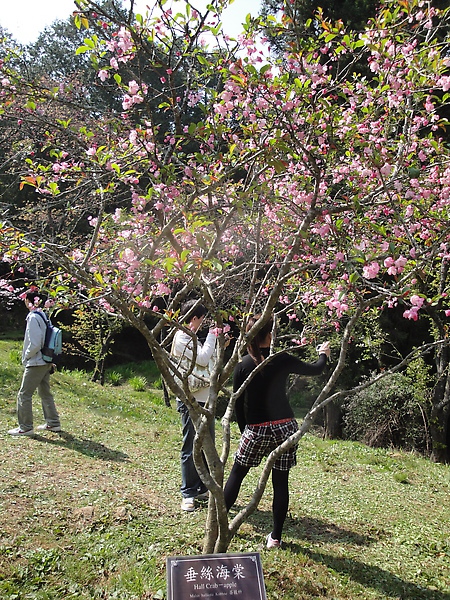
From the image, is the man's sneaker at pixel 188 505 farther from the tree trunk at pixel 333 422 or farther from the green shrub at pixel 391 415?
the tree trunk at pixel 333 422

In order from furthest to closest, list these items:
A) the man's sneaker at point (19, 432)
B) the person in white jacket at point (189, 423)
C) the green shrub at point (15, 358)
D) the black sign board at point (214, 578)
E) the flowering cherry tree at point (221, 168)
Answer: the green shrub at point (15, 358) → the man's sneaker at point (19, 432) → the person in white jacket at point (189, 423) → the flowering cherry tree at point (221, 168) → the black sign board at point (214, 578)

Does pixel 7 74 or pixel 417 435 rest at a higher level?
pixel 7 74

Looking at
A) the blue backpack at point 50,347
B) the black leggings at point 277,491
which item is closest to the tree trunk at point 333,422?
the blue backpack at point 50,347

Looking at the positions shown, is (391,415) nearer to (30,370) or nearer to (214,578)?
(30,370)

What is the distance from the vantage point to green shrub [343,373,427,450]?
8141 millimetres

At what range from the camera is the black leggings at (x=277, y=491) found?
282 centimetres

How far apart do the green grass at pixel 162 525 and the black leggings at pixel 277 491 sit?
19 cm

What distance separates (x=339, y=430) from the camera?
993 cm

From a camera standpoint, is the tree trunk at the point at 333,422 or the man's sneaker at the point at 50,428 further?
the tree trunk at the point at 333,422

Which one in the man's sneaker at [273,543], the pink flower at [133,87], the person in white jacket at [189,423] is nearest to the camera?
the pink flower at [133,87]

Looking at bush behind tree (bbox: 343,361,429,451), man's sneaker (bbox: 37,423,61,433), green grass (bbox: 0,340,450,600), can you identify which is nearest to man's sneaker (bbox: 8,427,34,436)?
green grass (bbox: 0,340,450,600)

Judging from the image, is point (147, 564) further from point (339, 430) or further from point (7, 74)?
point (339, 430)

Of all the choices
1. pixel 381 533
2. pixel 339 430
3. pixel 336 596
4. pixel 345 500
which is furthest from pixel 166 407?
pixel 336 596

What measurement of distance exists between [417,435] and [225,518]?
686cm
